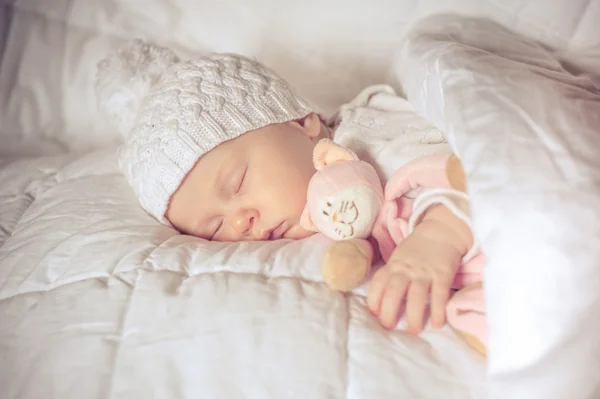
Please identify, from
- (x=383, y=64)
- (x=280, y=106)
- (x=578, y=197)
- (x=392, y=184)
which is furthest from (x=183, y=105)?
(x=578, y=197)

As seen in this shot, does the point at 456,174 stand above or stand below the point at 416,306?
above

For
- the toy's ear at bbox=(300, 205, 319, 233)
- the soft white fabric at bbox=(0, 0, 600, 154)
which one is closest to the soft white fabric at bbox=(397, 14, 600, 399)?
the toy's ear at bbox=(300, 205, 319, 233)

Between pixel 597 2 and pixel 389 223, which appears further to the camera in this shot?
pixel 597 2

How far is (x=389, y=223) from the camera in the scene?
80 cm

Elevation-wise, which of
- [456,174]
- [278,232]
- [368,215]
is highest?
[456,174]

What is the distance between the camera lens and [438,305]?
0.64m

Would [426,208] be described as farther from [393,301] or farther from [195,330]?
[195,330]

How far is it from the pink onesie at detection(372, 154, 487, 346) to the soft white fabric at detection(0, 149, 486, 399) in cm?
3

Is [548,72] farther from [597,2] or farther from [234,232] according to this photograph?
[234,232]

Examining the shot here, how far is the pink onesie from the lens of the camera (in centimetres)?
63

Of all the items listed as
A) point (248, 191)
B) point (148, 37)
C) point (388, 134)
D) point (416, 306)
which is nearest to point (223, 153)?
point (248, 191)

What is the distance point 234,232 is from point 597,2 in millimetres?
721

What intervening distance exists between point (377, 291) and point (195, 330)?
0.21m

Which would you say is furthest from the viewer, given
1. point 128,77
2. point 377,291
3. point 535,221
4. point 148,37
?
point 148,37
